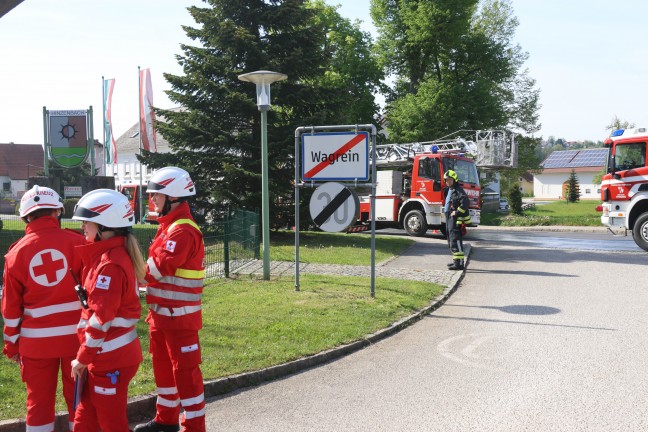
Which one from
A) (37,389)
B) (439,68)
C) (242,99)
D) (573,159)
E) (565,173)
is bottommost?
(37,389)

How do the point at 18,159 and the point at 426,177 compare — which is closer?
the point at 426,177

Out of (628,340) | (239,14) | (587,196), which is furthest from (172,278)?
(587,196)

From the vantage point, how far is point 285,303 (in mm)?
8836

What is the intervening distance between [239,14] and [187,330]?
15.5 metres

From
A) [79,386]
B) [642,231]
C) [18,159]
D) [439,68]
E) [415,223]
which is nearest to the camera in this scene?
[79,386]

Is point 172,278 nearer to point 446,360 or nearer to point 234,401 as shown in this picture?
point 234,401

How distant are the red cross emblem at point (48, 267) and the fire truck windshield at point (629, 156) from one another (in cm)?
1651

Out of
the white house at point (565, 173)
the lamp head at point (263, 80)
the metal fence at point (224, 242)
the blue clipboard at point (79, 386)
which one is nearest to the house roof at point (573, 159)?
the white house at point (565, 173)

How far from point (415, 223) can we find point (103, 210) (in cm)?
1903

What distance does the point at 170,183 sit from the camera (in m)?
4.42

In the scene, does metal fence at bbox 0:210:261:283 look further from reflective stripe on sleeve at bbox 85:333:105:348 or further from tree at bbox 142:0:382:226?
reflective stripe on sleeve at bbox 85:333:105:348

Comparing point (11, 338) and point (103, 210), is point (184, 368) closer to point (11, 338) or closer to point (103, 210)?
point (11, 338)

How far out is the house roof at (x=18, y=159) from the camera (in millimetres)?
76625

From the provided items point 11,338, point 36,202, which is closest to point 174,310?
point 11,338
